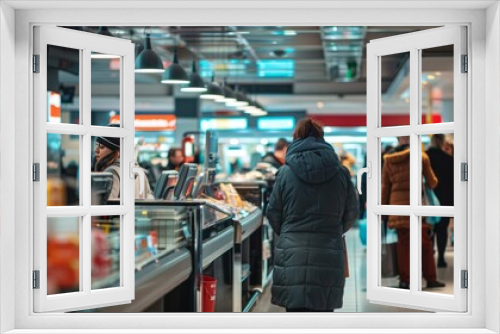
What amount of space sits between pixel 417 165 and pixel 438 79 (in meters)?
12.8

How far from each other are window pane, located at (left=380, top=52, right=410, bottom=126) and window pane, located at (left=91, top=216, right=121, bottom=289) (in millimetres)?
6179

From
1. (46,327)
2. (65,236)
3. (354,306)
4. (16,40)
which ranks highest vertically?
(16,40)

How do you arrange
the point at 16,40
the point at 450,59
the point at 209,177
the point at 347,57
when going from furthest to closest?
the point at 347,57 → the point at 450,59 → the point at 209,177 → the point at 16,40

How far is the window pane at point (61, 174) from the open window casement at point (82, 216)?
15cm

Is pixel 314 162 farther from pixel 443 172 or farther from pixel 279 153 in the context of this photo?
pixel 279 153

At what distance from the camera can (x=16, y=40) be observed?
377cm

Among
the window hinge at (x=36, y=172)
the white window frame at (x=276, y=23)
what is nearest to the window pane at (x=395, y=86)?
the white window frame at (x=276, y=23)

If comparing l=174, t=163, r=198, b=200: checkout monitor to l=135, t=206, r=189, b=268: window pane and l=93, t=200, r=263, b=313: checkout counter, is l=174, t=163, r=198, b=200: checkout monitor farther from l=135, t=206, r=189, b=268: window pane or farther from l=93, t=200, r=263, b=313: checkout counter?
l=135, t=206, r=189, b=268: window pane

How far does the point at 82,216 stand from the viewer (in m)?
3.90

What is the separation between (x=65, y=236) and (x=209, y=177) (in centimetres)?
401

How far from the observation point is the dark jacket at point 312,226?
500 centimetres

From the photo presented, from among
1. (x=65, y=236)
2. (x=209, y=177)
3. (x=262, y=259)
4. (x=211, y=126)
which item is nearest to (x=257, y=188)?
(x=262, y=259)

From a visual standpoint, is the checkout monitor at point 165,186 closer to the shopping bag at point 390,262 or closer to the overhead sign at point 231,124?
the shopping bag at point 390,262

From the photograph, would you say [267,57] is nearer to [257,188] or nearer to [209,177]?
[257,188]
